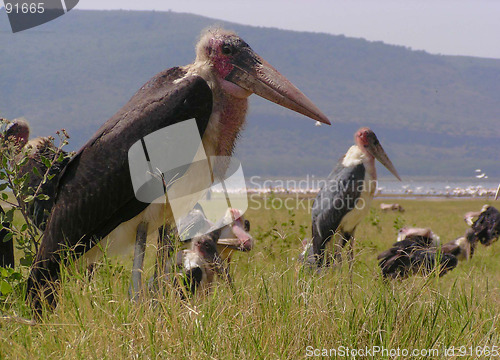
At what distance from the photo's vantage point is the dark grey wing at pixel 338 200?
8094 mm

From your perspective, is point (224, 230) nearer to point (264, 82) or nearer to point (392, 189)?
point (264, 82)

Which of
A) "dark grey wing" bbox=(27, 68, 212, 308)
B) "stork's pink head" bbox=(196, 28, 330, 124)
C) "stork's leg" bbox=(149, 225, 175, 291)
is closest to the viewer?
"stork's leg" bbox=(149, 225, 175, 291)

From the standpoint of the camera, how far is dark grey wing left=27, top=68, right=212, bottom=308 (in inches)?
164

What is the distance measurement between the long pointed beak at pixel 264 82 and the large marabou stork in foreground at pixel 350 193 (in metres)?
3.96

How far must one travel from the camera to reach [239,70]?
14.2ft

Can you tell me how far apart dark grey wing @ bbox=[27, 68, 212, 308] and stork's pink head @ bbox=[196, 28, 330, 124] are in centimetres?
21

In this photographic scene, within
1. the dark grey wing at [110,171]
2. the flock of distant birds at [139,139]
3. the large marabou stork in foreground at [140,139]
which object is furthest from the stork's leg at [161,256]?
the dark grey wing at [110,171]

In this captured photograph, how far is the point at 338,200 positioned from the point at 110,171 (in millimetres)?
4286

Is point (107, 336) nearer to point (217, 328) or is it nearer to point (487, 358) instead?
point (217, 328)

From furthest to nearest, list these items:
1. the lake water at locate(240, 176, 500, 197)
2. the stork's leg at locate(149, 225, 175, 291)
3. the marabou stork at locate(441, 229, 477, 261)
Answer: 1. the lake water at locate(240, 176, 500, 197)
2. the marabou stork at locate(441, 229, 477, 261)
3. the stork's leg at locate(149, 225, 175, 291)

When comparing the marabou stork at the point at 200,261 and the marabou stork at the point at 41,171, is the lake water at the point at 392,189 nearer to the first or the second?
the marabou stork at the point at 200,261

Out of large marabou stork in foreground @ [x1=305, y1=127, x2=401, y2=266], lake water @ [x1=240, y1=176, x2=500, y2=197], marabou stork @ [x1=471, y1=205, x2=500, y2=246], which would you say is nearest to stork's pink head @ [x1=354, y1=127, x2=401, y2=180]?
large marabou stork in foreground @ [x1=305, y1=127, x2=401, y2=266]

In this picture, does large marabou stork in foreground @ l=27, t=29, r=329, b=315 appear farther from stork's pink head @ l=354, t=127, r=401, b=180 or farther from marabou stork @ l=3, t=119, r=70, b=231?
stork's pink head @ l=354, t=127, r=401, b=180

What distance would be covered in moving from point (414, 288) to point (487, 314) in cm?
59
